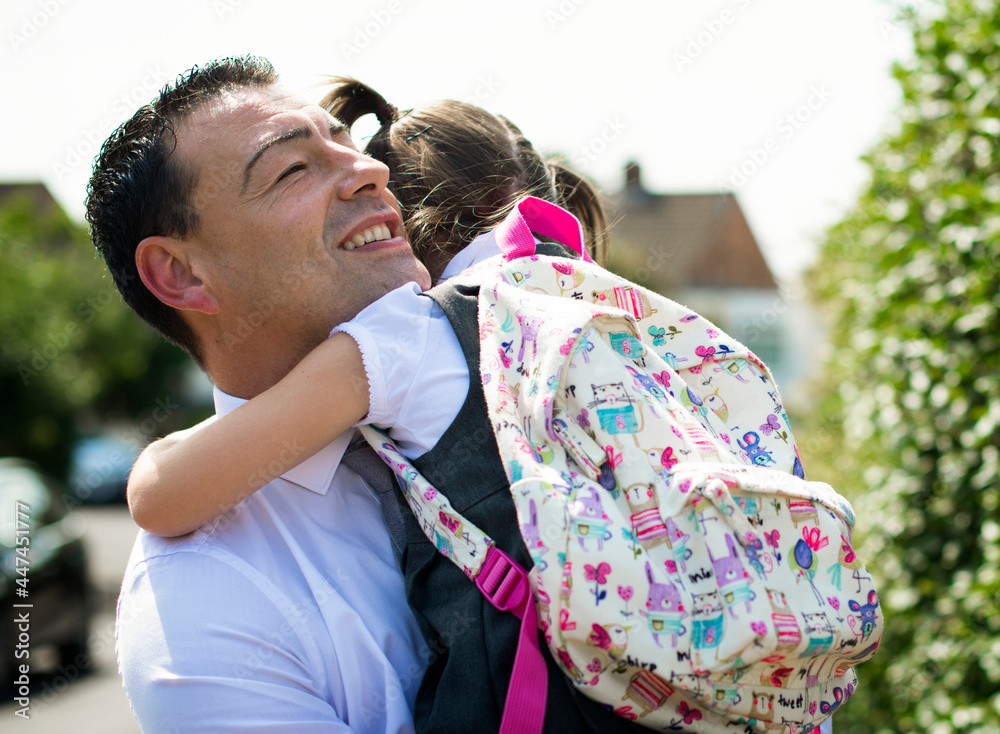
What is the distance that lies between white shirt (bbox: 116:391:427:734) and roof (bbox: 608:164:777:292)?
27186 mm

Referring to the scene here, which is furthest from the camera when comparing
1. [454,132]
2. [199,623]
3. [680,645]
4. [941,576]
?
[941,576]

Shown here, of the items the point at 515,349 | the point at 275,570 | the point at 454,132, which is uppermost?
the point at 454,132

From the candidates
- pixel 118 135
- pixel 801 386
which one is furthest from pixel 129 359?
pixel 118 135

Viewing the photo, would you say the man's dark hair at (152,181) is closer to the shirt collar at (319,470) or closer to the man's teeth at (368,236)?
the man's teeth at (368,236)

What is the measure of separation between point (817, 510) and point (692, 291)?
28.3 m

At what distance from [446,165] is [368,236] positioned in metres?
0.50

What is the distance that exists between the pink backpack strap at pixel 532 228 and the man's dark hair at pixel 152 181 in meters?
0.74

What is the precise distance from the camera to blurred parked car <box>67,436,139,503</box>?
15094 mm

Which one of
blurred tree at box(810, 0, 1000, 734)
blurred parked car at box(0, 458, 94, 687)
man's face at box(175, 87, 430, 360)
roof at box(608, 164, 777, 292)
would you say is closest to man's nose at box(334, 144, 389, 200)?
man's face at box(175, 87, 430, 360)

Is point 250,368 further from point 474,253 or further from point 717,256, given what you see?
point 717,256

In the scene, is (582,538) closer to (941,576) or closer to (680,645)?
(680,645)

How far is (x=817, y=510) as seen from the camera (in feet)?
4.82

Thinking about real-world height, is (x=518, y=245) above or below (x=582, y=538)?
above

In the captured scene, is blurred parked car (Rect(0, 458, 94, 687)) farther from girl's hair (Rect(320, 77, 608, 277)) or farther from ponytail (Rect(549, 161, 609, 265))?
ponytail (Rect(549, 161, 609, 265))
